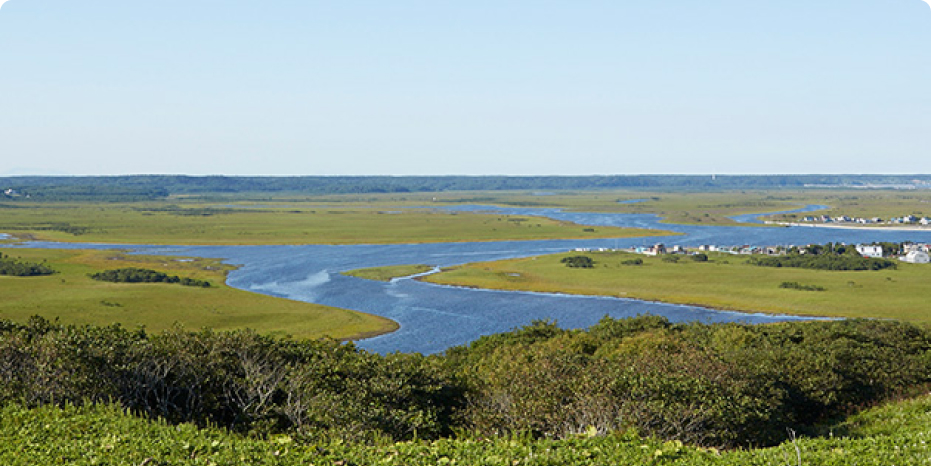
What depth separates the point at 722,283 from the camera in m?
77.6

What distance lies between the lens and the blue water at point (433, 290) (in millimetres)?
59197

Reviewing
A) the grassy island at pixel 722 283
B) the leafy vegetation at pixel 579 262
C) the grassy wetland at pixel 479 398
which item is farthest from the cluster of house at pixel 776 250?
the grassy wetland at pixel 479 398

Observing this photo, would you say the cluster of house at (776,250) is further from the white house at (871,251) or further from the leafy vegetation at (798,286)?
the leafy vegetation at (798,286)

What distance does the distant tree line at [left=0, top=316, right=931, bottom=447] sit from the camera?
782 inches

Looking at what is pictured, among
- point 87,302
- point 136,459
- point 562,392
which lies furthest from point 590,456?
point 87,302

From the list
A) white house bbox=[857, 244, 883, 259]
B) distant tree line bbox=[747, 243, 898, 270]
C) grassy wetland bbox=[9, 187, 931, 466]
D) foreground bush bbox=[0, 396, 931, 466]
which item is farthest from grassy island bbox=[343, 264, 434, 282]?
foreground bush bbox=[0, 396, 931, 466]

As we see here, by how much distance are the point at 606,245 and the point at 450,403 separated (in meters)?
94.2

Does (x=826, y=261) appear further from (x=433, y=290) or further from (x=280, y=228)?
(x=280, y=228)

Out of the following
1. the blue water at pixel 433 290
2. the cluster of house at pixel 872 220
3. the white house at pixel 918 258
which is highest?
the cluster of house at pixel 872 220

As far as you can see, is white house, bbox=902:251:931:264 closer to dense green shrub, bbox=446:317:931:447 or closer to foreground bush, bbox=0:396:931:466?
dense green shrub, bbox=446:317:931:447

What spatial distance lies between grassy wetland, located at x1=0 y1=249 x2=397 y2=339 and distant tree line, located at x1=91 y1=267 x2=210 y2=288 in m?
1.51

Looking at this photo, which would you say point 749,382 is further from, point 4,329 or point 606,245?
point 606,245

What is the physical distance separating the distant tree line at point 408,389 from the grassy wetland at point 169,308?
27321 millimetres

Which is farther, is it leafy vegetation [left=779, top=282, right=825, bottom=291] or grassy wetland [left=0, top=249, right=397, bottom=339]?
leafy vegetation [left=779, top=282, right=825, bottom=291]
